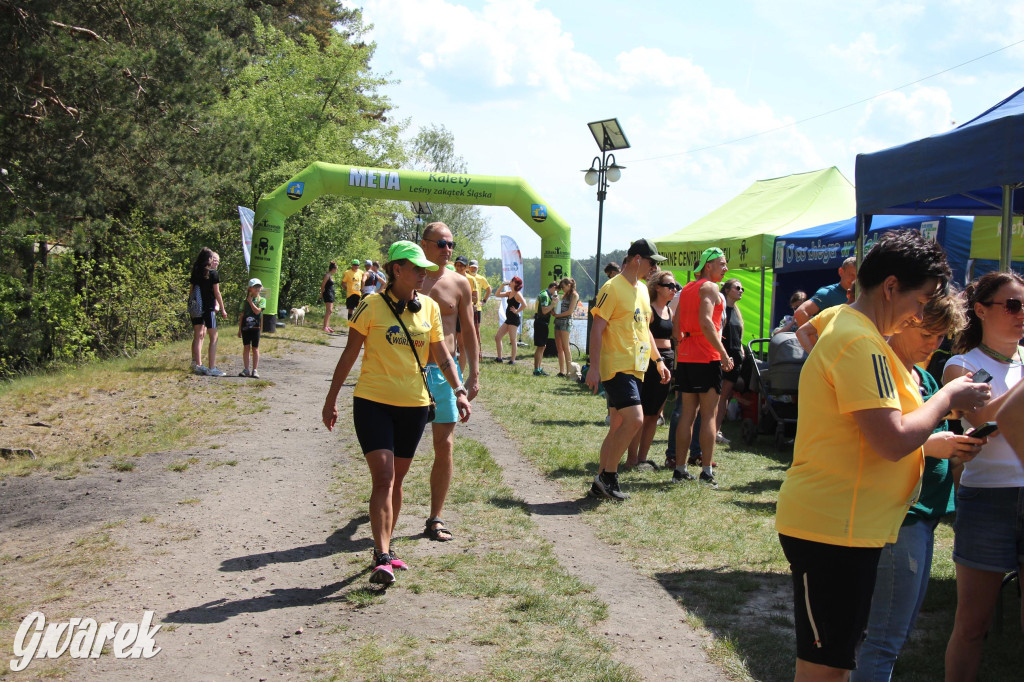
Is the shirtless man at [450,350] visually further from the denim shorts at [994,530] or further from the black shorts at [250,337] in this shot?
the black shorts at [250,337]

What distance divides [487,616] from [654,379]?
12.8ft

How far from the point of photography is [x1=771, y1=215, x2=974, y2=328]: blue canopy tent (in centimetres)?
1114

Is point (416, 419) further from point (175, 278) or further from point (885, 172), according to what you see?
point (175, 278)

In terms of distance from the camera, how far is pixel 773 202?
630 inches

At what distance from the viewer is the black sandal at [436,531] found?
556 centimetres

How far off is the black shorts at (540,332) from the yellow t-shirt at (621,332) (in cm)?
947

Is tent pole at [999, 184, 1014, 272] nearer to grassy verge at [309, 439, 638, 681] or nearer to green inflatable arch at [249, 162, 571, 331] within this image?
grassy verge at [309, 439, 638, 681]

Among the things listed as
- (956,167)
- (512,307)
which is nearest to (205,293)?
(512,307)

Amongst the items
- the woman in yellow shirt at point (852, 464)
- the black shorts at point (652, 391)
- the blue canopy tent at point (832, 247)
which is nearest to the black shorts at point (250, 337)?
the black shorts at point (652, 391)

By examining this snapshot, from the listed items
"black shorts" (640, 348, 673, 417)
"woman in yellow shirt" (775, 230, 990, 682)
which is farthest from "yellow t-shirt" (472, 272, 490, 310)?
"woman in yellow shirt" (775, 230, 990, 682)

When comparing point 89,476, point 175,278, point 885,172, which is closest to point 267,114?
Result: point 175,278

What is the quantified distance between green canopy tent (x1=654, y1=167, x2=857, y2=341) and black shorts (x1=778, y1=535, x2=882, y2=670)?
10895 mm

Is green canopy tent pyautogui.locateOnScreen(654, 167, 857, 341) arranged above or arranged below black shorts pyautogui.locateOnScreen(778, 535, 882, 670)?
above

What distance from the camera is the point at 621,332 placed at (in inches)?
Answer: 263
